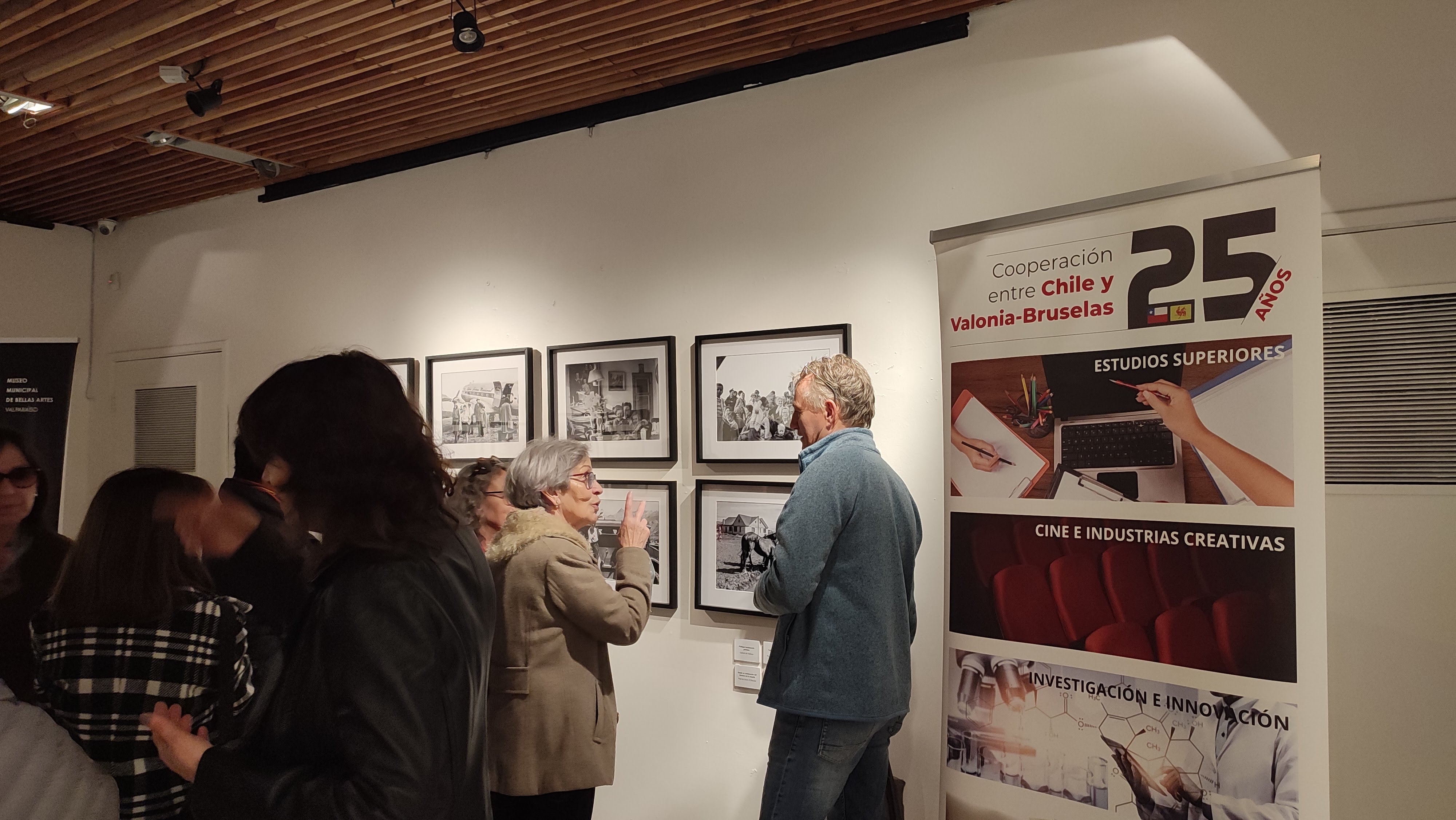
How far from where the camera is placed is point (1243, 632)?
6.21ft

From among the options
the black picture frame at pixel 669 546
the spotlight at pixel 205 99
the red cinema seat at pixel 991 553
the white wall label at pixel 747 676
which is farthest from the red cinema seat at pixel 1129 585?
the spotlight at pixel 205 99

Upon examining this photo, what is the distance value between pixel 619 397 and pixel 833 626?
1588mm

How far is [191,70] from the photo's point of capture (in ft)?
11.0

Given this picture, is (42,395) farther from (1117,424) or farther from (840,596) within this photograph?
(1117,424)

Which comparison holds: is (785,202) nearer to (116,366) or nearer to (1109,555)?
(1109,555)

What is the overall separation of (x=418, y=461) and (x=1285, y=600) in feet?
5.88

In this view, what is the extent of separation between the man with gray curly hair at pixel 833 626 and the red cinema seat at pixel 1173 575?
684 millimetres

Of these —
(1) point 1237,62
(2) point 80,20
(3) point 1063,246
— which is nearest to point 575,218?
A: (2) point 80,20

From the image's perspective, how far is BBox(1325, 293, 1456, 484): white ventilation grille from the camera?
2219mm

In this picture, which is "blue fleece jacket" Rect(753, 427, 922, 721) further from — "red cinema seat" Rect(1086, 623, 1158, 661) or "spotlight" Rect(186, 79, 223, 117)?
"spotlight" Rect(186, 79, 223, 117)

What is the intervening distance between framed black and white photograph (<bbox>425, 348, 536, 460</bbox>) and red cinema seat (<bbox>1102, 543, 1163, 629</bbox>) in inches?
102

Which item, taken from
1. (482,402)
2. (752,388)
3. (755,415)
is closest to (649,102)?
(752,388)

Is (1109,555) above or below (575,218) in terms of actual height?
below

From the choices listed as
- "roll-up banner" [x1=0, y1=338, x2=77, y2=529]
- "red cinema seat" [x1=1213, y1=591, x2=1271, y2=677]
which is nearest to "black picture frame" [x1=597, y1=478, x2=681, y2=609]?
"red cinema seat" [x1=1213, y1=591, x2=1271, y2=677]
